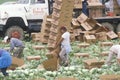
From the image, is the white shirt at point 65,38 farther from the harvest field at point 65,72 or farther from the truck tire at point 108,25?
the truck tire at point 108,25

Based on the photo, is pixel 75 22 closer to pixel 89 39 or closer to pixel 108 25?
pixel 89 39

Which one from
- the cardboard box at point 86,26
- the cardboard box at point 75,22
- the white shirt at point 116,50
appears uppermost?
the white shirt at point 116,50

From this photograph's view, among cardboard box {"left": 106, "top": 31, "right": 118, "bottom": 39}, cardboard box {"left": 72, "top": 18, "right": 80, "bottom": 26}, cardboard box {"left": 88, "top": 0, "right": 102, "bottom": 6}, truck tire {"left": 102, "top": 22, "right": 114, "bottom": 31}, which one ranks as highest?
cardboard box {"left": 88, "top": 0, "right": 102, "bottom": 6}

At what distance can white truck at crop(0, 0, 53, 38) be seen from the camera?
21.5 m

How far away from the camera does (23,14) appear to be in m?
21.7

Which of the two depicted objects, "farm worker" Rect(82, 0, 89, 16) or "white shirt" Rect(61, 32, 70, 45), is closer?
"white shirt" Rect(61, 32, 70, 45)

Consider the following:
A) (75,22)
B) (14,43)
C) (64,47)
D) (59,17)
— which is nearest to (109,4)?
(75,22)

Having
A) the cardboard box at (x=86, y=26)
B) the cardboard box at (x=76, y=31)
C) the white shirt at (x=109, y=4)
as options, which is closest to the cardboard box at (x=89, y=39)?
the cardboard box at (x=76, y=31)

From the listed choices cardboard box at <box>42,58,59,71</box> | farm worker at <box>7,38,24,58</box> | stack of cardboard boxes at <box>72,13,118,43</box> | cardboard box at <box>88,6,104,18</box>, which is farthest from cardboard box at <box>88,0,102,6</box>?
cardboard box at <box>42,58,59,71</box>

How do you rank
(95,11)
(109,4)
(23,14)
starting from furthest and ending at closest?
1. (109,4)
2. (95,11)
3. (23,14)

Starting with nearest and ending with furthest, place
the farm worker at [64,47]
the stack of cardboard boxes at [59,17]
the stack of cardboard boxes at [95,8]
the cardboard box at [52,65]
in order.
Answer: the cardboard box at [52,65], the farm worker at [64,47], the stack of cardboard boxes at [59,17], the stack of cardboard boxes at [95,8]

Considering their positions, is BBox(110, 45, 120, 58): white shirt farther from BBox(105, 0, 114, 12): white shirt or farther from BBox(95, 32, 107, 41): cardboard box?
BBox(105, 0, 114, 12): white shirt

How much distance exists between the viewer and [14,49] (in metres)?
16.7

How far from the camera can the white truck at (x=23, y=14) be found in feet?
70.7
